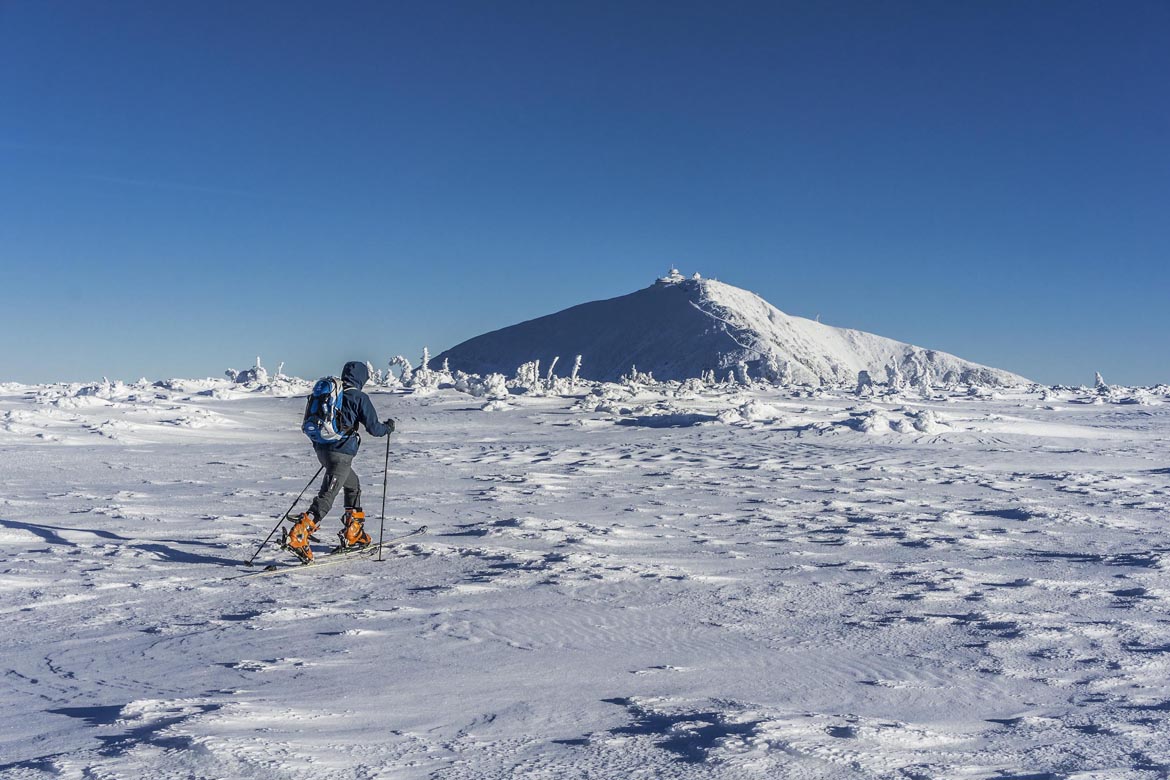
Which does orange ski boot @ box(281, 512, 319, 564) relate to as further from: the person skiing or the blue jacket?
the blue jacket

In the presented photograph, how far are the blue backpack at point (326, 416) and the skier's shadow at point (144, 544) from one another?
1.36m

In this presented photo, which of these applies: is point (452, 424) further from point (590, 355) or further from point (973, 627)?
point (590, 355)

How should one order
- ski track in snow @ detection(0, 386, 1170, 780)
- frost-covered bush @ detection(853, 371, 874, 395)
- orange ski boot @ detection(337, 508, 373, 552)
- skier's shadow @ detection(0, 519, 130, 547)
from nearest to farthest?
ski track in snow @ detection(0, 386, 1170, 780) < orange ski boot @ detection(337, 508, 373, 552) < skier's shadow @ detection(0, 519, 130, 547) < frost-covered bush @ detection(853, 371, 874, 395)

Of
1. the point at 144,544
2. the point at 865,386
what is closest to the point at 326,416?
the point at 144,544

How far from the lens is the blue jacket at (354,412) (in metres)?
7.89

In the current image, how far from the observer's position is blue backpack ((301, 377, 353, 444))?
7.81 m

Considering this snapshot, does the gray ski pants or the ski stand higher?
the gray ski pants

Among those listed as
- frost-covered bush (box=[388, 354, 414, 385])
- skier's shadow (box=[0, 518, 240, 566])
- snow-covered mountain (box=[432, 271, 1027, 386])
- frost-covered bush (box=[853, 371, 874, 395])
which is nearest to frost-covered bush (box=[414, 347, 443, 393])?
frost-covered bush (box=[388, 354, 414, 385])

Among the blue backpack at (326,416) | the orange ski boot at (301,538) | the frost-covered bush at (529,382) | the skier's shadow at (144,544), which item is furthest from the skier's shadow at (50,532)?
the frost-covered bush at (529,382)

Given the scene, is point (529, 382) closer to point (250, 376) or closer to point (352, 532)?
point (250, 376)

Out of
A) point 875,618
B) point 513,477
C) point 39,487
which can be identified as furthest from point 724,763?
point 39,487

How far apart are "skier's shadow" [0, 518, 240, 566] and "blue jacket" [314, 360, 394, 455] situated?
1.40m

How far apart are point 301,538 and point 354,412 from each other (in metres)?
1.20

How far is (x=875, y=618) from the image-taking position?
5.85 meters
